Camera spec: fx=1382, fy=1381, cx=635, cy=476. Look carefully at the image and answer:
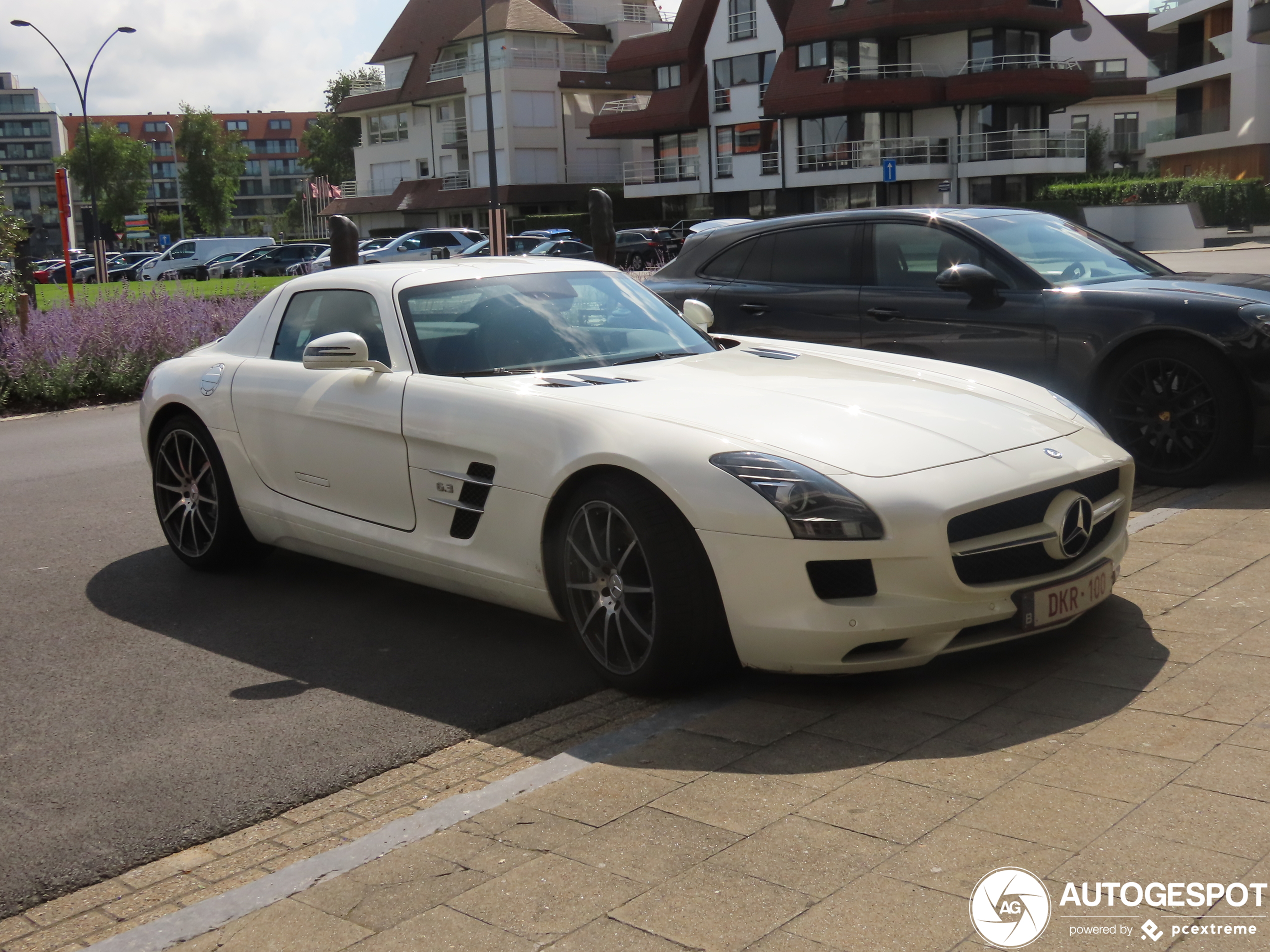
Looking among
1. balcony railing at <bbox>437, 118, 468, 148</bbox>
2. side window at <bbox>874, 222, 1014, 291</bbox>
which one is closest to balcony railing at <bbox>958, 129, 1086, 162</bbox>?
balcony railing at <bbox>437, 118, 468, 148</bbox>

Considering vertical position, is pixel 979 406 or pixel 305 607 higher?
pixel 979 406

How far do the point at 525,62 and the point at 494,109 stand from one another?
3968 mm

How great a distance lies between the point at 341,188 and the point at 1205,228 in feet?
207

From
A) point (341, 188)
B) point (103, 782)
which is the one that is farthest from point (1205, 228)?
point (341, 188)

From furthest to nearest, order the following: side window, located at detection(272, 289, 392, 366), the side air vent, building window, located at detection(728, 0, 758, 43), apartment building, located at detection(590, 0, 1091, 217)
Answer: building window, located at detection(728, 0, 758, 43) → apartment building, located at detection(590, 0, 1091, 217) → side window, located at detection(272, 289, 392, 366) → the side air vent

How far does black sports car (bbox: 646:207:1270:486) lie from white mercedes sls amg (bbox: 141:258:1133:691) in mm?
2236

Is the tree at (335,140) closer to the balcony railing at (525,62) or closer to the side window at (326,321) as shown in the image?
the balcony railing at (525,62)

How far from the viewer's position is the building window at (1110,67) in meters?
82.1

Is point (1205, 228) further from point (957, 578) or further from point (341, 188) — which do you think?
point (341, 188)

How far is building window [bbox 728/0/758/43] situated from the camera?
207ft

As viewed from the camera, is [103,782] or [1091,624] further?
[1091,624]

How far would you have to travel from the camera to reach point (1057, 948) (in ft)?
9.11

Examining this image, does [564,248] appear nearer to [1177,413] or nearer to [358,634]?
[1177,413]

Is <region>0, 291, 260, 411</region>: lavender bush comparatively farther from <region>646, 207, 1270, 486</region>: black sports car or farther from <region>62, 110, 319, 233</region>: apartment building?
<region>62, 110, 319, 233</region>: apartment building
